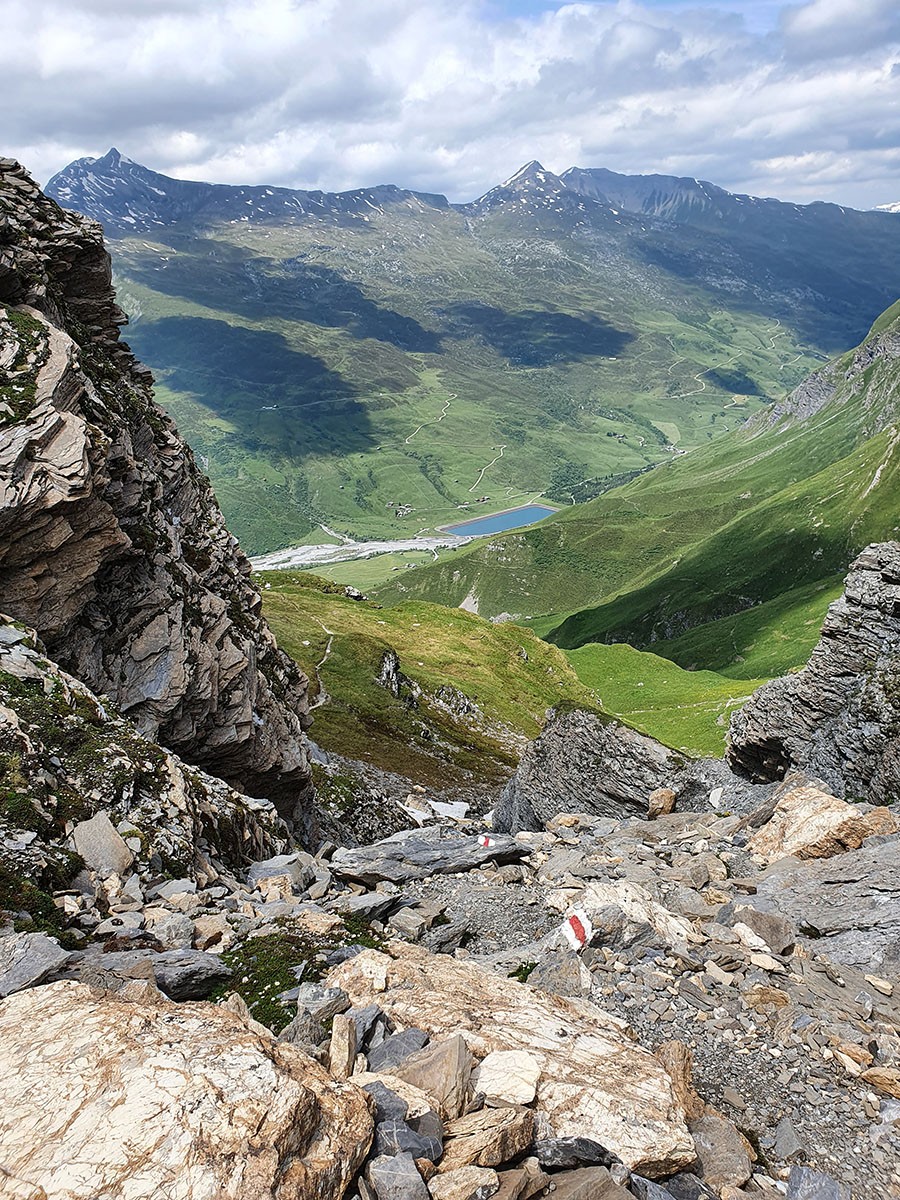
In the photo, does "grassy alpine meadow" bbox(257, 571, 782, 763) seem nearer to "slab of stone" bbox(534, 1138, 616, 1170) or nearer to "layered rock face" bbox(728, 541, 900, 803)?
"layered rock face" bbox(728, 541, 900, 803)

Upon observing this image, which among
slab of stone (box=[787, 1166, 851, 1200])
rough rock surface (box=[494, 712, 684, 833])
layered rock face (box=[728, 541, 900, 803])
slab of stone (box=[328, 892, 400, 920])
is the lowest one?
rough rock surface (box=[494, 712, 684, 833])

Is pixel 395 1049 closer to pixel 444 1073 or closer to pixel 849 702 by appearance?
pixel 444 1073

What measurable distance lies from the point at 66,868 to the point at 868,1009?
19.5 metres

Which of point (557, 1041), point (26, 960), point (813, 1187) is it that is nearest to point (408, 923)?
point (557, 1041)

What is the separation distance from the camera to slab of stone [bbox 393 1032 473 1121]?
34.3ft

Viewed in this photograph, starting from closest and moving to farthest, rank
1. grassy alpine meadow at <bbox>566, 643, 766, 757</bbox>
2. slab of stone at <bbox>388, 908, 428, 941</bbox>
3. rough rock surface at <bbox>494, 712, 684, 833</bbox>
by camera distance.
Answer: slab of stone at <bbox>388, 908, 428, 941</bbox>
rough rock surface at <bbox>494, 712, 684, 833</bbox>
grassy alpine meadow at <bbox>566, 643, 766, 757</bbox>

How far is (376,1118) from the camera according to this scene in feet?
32.1

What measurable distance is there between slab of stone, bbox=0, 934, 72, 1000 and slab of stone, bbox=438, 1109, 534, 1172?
7.78 meters

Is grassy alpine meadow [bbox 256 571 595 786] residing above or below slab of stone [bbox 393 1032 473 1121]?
below

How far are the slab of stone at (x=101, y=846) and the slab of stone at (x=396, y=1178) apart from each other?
13.7m

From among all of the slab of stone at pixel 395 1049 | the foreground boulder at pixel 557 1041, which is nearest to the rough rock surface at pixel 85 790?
the foreground boulder at pixel 557 1041

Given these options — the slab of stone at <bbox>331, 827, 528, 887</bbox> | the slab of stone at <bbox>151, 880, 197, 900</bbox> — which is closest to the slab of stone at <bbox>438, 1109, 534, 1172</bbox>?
the slab of stone at <bbox>151, 880, 197, 900</bbox>

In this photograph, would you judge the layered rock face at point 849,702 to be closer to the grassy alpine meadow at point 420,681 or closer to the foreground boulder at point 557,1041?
the grassy alpine meadow at point 420,681

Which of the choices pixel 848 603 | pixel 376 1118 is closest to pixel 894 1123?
pixel 376 1118
